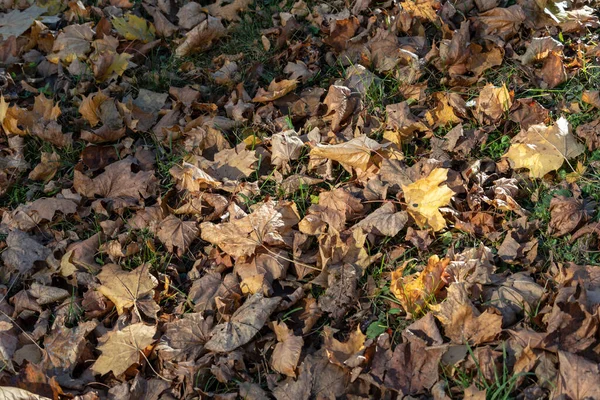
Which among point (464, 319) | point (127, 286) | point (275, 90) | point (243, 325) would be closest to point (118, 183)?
point (127, 286)

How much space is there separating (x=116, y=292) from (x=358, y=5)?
224 cm

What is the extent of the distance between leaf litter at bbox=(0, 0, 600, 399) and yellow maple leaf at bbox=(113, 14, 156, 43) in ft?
0.05

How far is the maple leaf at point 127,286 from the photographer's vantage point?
113 inches

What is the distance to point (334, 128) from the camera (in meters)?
3.43

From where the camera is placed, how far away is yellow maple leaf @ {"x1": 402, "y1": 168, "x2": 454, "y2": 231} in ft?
9.33

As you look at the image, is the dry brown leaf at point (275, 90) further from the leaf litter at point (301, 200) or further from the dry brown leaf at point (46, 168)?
the dry brown leaf at point (46, 168)

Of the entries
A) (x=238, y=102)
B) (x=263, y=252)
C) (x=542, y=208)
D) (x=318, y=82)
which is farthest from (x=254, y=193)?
(x=542, y=208)

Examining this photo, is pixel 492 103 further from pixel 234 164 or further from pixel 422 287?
pixel 234 164

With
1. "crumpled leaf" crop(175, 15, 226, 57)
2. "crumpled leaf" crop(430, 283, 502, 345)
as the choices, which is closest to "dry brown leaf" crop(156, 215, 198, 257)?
"crumpled leaf" crop(430, 283, 502, 345)

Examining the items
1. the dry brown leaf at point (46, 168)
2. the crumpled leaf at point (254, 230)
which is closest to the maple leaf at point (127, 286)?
the crumpled leaf at point (254, 230)

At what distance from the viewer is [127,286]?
2910 millimetres

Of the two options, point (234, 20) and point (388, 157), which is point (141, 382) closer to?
point (388, 157)

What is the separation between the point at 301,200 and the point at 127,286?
2.93 ft

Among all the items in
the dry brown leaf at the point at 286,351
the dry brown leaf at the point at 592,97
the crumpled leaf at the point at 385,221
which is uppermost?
the dry brown leaf at the point at 592,97
